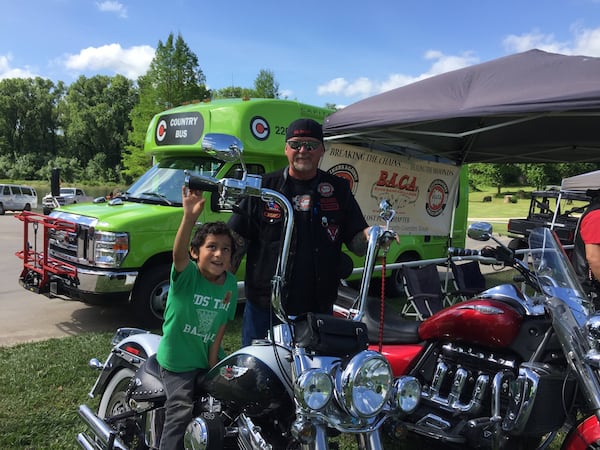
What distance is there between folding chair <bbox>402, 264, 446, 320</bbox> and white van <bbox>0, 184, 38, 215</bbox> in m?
24.8

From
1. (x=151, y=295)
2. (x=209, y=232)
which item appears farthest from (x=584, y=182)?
(x=209, y=232)

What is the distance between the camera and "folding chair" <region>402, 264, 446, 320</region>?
19.5 feet

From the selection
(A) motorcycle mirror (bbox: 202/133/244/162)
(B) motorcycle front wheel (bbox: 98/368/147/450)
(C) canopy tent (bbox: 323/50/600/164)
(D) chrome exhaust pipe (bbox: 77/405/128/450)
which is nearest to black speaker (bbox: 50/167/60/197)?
(C) canopy tent (bbox: 323/50/600/164)

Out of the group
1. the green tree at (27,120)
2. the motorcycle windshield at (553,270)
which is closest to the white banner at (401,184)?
the motorcycle windshield at (553,270)

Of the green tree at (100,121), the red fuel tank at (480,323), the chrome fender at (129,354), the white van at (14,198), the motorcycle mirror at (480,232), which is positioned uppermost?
the green tree at (100,121)

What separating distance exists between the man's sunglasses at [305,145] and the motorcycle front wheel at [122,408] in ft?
5.24

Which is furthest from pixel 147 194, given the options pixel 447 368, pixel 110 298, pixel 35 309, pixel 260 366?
pixel 260 366

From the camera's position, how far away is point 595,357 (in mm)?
2357

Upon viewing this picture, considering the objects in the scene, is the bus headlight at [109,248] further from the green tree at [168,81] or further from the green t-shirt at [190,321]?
the green tree at [168,81]

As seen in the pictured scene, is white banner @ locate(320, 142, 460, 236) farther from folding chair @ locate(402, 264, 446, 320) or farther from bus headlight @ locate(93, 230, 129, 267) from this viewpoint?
bus headlight @ locate(93, 230, 129, 267)

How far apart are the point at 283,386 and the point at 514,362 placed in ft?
5.96

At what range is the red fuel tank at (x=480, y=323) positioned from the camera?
303 centimetres

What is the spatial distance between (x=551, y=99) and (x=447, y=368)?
2.78 m

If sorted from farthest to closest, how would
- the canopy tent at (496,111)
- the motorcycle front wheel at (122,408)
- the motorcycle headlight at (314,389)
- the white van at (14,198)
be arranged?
1. the white van at (14,198)
2. the canopy tent at (496,111)
3. the motorcycle front wheel at (122,408)
4. the motorcycle headlight at (314,389)
